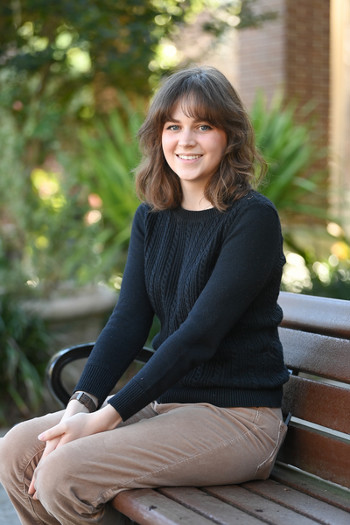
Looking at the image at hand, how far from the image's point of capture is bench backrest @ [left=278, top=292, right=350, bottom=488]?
2.38m

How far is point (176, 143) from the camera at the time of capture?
2.49 meters

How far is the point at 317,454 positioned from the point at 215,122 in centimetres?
104

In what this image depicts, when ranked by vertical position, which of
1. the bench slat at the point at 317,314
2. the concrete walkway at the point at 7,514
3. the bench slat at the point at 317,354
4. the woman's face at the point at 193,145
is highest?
the woman's face at the point at 193,145

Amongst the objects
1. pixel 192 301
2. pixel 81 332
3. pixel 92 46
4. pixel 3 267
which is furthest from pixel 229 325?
pixel 92 46

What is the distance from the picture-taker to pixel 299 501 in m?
2.19

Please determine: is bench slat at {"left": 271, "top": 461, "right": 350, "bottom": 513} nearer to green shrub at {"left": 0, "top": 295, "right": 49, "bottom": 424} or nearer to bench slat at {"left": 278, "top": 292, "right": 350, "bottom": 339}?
bench slat at {"left": 278, "top": 292, "right": 350, "bottom": 339}

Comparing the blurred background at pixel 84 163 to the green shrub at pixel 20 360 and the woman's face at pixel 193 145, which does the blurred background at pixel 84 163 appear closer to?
the green shrub at pixel 20 360

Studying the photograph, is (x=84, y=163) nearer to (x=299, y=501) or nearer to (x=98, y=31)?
(x=98, y=31)

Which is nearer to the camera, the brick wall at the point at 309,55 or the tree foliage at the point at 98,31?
the tree foliage at the point at 98,31

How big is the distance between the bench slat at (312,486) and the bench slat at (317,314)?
0.43 metres

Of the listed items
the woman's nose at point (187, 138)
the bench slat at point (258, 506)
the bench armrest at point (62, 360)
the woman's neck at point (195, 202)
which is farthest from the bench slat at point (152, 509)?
the woman's nose at point (187, 138)

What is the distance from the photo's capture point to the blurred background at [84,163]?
194 inches

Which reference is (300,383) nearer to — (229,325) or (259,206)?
(229,325)

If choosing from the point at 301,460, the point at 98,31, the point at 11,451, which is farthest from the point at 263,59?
the point at 11,451
